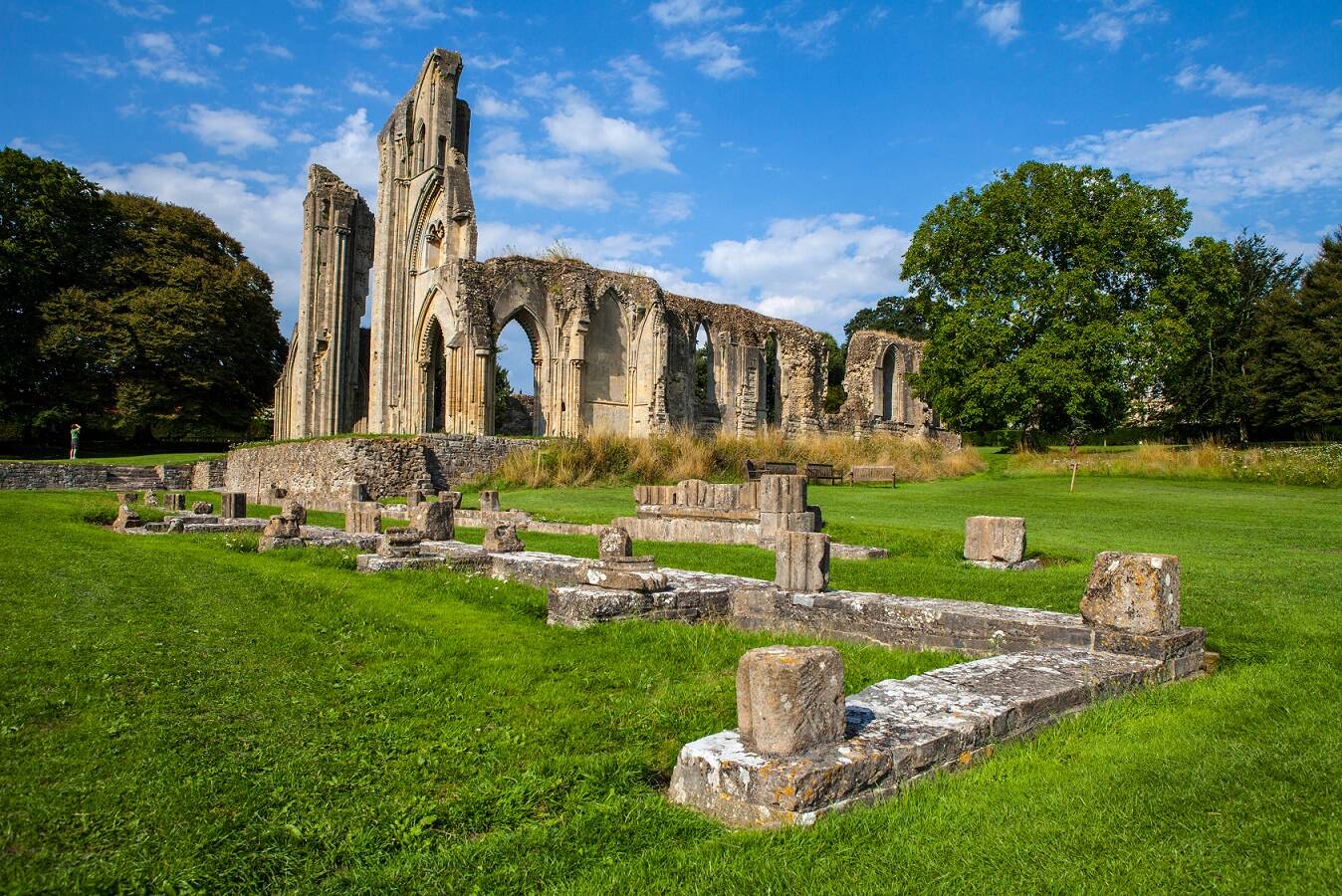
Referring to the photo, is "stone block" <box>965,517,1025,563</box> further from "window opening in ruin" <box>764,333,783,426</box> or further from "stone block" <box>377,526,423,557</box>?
"window opening in ruin" <box>764,333,783,426</box>

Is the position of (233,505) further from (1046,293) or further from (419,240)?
(1046,293)

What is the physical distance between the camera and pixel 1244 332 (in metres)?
40.2

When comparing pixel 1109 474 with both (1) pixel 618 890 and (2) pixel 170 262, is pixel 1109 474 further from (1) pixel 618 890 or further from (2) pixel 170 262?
(2) pixel 170 262

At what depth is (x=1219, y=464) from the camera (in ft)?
77.8

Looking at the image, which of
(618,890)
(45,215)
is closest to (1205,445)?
(618,890)

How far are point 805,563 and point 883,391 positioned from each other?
33.3m

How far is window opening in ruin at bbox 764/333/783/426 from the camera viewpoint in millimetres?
38000

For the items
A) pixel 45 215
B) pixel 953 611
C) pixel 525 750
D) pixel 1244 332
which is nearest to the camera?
pixel 525 750

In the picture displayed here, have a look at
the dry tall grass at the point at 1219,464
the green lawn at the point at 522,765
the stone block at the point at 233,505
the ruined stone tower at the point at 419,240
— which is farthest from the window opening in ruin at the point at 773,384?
the green lawn at the point at 522,765

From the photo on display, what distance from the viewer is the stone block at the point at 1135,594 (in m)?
5.43

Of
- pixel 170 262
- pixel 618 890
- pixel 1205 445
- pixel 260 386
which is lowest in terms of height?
pixel 618 890

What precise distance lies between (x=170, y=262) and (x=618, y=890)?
46240 millimetres

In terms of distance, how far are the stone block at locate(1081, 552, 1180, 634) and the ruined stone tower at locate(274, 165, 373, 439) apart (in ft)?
120

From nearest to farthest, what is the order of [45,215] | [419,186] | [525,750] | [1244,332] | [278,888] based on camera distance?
1. [278,888]
2. [525,750]
3. [419,186]
4. [45,215]
5. [1244,332]
